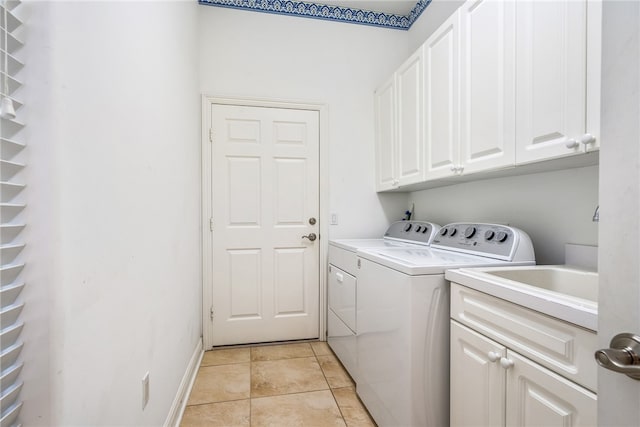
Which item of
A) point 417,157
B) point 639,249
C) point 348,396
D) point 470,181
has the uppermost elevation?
point 417,157

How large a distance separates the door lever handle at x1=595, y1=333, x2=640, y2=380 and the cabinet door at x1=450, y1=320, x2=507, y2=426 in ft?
1.98

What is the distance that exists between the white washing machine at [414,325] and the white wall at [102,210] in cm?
103

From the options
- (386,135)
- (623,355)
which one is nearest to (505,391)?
(623,355)

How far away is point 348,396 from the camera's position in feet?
6.06

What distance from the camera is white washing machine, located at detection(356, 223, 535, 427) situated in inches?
49.2

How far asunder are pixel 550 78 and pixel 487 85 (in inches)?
13.1

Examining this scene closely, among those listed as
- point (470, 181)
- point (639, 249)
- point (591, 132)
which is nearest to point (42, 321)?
point (639, 249)

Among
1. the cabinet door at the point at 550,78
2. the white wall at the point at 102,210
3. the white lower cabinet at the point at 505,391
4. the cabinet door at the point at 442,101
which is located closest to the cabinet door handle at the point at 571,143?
the cabinet door at the point at 550,78

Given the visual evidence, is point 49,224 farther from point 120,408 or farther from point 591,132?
point 591,132

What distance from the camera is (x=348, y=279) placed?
2072 millimetres

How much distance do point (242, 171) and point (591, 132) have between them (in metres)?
2.18

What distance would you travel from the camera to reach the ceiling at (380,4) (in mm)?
2604

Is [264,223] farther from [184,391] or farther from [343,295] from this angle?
[184,391]

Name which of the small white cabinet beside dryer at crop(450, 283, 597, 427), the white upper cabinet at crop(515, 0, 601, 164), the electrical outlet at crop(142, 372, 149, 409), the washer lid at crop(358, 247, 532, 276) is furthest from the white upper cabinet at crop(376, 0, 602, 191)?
the electrical outlet at crop(142, 372, 149, 409)
